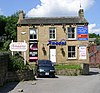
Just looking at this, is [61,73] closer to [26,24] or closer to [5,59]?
[26,24]

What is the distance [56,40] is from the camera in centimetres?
4666

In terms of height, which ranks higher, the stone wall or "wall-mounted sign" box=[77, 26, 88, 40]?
"wall-mounted sign" box=[77, 26, 88, 40]

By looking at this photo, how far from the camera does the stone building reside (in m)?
46.4

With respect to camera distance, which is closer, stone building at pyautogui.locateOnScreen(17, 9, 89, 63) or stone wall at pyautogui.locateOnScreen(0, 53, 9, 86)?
stone wall at pyautogui.locateOnScreen(0, 53, 9, 86)

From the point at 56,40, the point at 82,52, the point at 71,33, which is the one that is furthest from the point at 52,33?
the point at 82,52

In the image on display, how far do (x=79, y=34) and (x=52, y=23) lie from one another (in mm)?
4088

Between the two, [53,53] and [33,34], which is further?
[33,34]

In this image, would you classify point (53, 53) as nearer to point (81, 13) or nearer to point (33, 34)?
point (33, 34)

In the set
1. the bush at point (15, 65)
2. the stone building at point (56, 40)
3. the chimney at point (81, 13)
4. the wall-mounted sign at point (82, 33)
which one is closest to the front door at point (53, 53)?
the stone building at point (56, 40)

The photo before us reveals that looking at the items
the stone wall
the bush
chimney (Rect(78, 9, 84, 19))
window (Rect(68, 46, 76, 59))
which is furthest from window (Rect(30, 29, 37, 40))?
the stone wall

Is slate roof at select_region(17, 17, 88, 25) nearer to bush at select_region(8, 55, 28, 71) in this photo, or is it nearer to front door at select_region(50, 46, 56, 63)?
front door at select_region(50, 46, 56, 63)

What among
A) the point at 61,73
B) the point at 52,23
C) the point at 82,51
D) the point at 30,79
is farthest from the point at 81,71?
the point at 30,79

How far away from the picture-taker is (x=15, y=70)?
22891 mm

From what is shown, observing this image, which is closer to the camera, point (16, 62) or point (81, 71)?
point (16, 62)
